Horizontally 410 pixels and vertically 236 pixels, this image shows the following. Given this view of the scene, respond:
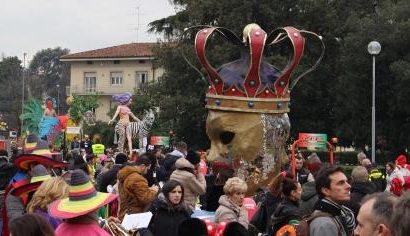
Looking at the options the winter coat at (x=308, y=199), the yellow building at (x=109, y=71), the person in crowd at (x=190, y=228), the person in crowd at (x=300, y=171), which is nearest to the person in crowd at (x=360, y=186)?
the winter coat at (x=308, y=199)

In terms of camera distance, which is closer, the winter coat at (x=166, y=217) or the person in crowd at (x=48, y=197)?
the person in crowd at (x=48, y=197)

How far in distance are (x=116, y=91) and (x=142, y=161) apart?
74.2 metres

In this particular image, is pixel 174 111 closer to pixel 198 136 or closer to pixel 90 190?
pixel 198 136

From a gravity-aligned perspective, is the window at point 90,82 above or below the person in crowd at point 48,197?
above

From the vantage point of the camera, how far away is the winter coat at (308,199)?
7527 millimetres

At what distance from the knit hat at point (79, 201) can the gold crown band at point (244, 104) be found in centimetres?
754

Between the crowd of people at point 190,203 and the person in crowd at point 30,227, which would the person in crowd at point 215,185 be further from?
the person in crowd at point 30,227

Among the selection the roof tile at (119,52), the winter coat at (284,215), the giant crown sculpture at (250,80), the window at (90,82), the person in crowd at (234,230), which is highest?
the roof tile at (119,52)

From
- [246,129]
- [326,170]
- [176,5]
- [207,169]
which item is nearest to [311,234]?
[326,170]

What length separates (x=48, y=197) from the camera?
6.92 m

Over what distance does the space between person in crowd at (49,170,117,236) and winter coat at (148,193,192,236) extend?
1.81m

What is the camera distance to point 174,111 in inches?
1496

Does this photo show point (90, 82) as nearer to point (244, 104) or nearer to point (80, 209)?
point (244, 104)

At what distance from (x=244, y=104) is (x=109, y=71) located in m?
72.3
